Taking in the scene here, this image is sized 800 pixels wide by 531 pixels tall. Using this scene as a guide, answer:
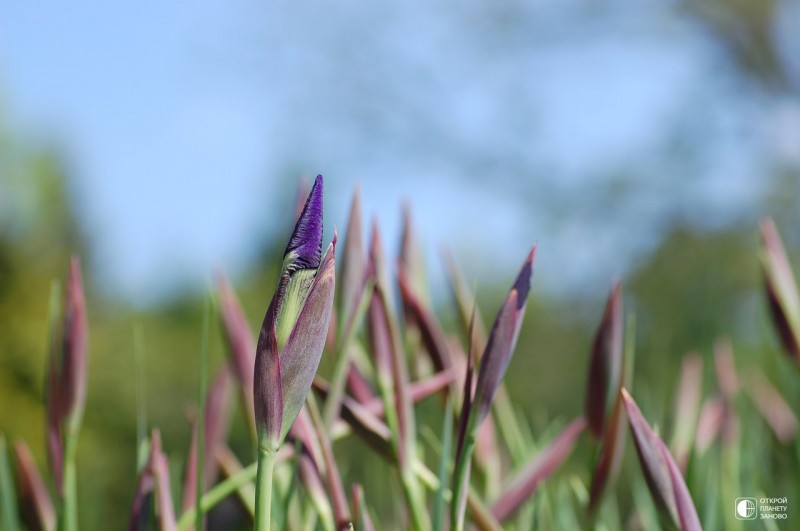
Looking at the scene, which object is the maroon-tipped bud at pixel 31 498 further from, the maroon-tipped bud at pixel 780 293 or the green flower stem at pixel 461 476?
the maroon-tipped bud at pixel 780 293

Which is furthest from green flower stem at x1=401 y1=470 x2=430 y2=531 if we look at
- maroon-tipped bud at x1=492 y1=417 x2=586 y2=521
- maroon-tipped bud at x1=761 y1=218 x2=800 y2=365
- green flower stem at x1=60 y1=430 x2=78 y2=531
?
maroon-tipped bud at x1=761 y1=218 x2=800 y2=365

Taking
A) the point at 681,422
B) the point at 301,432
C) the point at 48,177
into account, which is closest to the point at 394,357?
the point at 301,432

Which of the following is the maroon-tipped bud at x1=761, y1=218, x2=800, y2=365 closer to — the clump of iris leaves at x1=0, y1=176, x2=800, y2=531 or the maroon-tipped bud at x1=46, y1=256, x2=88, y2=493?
the clump of iris leaves at x1=0, y1=176, x2=800, y2=531

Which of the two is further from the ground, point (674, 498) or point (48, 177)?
point (48, 177)

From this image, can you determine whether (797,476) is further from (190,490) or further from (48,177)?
(48,177)

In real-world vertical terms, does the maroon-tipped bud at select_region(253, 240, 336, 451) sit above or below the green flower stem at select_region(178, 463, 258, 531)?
above

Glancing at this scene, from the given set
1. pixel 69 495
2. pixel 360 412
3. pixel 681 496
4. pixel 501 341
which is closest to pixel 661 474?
pixel 681 496
